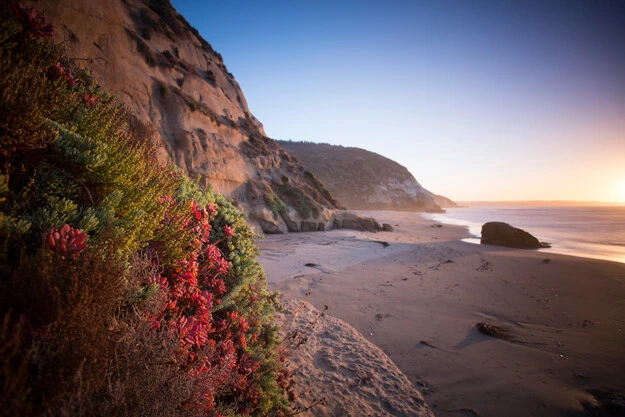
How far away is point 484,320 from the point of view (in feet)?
17.4

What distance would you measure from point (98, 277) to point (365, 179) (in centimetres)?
5710

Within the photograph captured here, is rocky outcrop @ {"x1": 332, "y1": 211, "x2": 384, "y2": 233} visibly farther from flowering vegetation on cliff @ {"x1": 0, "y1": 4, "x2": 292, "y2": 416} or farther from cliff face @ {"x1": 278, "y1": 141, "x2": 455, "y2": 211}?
cliff face @ {"x1": 278, "y1": 141, "x2": 455, "y2": 211}

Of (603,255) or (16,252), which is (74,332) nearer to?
(16,252)

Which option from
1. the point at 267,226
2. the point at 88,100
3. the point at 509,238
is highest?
the point at 88,100

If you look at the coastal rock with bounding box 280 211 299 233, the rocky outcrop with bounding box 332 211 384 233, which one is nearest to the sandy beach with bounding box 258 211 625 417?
the coastal rock with bounding box 280 211 299 233

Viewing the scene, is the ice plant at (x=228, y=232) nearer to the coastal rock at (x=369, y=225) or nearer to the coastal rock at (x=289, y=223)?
the coastal rock at (x=289, y=223)

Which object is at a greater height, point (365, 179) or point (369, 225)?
point (365, 179)

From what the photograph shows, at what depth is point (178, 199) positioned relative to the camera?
2779 mm

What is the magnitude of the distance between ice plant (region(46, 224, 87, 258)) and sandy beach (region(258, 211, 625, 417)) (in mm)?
2975

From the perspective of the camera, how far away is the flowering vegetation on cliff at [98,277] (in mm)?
1145

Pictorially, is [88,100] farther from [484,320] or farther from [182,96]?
[182,96]

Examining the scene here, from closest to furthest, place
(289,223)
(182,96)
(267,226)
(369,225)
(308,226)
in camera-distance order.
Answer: (182,96)
(267,226)
(289,223)
(308,226)
(369,225)

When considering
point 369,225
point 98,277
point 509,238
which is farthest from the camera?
point 369,225

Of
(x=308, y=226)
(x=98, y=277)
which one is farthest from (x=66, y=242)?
(x=308, y=226)
